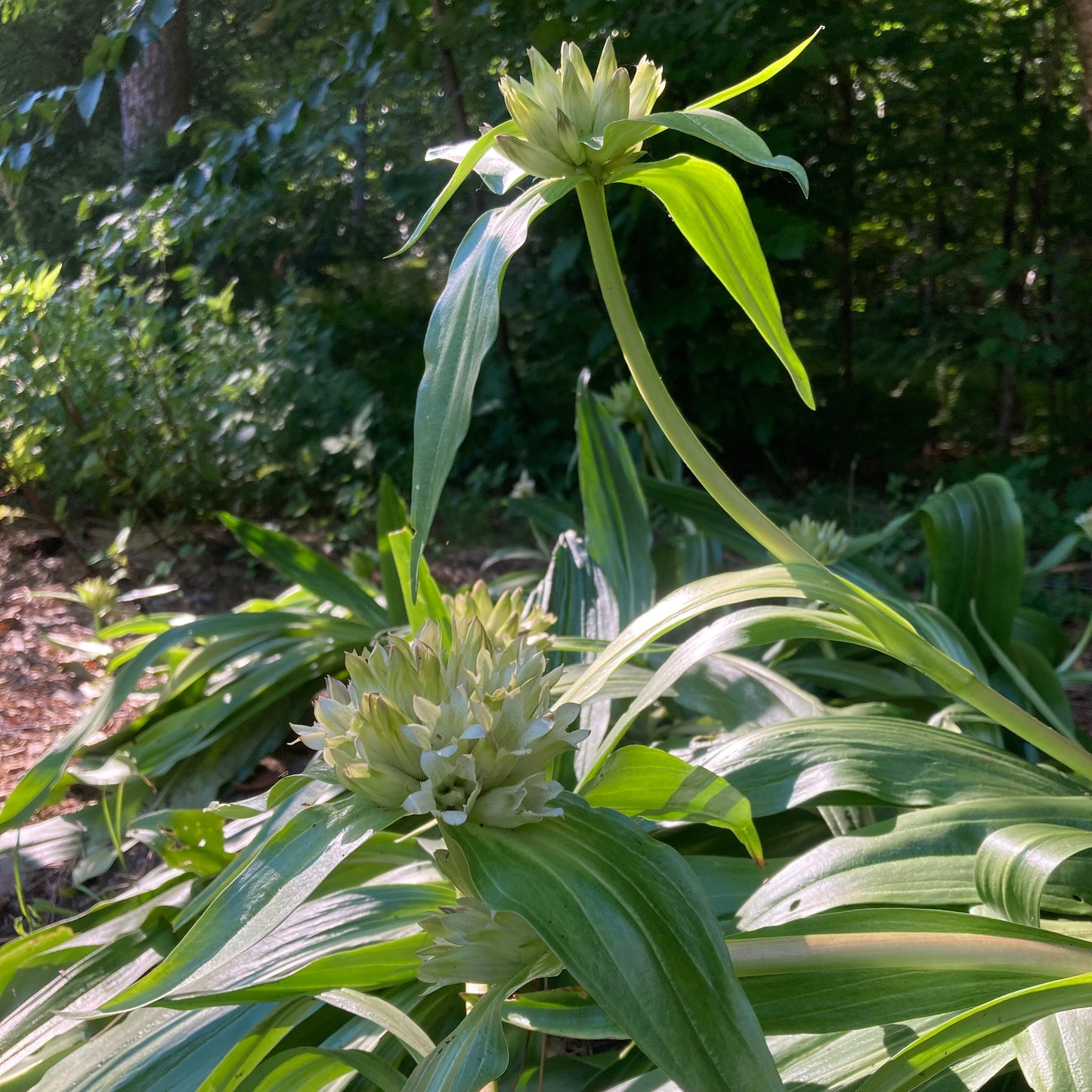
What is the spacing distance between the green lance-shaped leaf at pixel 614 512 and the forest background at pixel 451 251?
50cm

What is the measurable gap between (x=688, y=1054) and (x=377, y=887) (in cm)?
47

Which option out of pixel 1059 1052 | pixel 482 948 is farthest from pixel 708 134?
pixel 1059 1052

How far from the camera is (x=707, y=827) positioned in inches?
42.9

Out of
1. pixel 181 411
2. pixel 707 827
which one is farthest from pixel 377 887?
pixel 181 411

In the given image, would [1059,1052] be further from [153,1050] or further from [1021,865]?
[153,1050]

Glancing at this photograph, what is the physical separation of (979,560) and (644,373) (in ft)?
3.20

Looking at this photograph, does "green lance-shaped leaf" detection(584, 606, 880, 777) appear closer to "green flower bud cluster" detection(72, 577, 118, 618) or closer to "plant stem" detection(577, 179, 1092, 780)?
"plant stem" detection(577, 179, 1092, 780)

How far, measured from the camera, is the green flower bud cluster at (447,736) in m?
0.58

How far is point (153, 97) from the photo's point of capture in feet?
12.8

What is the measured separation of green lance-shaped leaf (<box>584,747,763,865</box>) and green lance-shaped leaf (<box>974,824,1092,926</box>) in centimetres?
22

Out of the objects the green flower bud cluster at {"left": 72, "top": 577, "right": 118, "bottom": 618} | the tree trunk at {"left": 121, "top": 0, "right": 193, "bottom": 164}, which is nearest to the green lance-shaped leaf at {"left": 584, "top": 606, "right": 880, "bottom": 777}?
the green flower bud cluster at {"left": 72, "top": 577, "right": 118, "bottom": 618}

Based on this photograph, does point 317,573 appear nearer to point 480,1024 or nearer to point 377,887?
point 377,887

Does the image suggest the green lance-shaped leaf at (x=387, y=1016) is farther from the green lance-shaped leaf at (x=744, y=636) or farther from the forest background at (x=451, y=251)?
the forest background at (x=451, y=251)

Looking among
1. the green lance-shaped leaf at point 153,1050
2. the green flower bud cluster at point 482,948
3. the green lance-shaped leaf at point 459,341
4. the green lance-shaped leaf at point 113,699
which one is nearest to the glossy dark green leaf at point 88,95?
the green lance-shaped leaf at point 113,699
